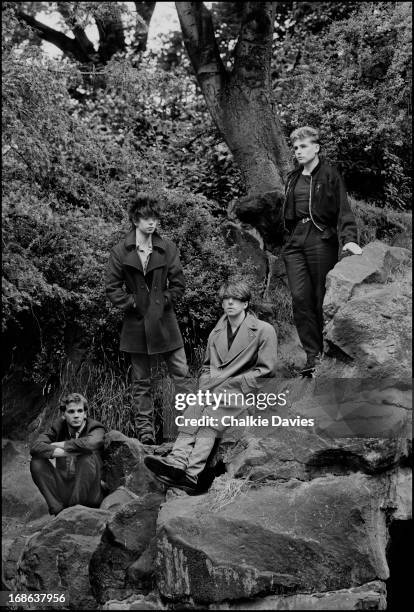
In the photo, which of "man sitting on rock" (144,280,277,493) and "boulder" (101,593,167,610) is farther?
"man sitting on rock" (144,280,277,493)

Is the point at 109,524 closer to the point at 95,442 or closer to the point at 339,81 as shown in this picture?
the point at 95,442

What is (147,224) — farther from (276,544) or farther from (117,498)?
(276,544)

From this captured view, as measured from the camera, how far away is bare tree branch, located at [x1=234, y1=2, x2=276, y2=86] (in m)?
11.1

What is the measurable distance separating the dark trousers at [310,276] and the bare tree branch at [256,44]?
4127 millimetres

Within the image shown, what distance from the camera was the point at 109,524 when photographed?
269 inches

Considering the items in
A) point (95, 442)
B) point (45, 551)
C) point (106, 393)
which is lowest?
point (45, 551)

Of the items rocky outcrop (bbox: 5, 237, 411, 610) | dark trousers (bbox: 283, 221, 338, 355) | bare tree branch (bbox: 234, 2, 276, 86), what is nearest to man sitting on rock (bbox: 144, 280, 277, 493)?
rocky outcrop (bbox: 5, 237, 411, 610)

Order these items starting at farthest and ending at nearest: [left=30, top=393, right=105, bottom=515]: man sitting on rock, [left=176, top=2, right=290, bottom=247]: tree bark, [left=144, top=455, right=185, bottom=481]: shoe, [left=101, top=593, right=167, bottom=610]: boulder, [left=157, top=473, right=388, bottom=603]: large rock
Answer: [left=176, top=2, right=290, bottom=247]: tree bark, [left=30, top=393, right=105, bottom=515]: man sitting on rock, [left=144, top=455, right=185, bottom=481]: shoe, [left=101, top=593, right=167, bottom=610]: boulder, [left=157, top=473, right=388, bottom=603]: large rock

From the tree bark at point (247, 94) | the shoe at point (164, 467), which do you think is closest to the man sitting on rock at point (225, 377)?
the shoe at point (164, 467)

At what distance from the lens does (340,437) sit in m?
6.76

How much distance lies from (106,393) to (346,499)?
314cm

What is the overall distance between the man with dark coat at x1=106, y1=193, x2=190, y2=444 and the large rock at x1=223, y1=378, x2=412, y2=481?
40.8 inches

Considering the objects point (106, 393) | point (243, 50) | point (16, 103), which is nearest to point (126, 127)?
point (243, 50)

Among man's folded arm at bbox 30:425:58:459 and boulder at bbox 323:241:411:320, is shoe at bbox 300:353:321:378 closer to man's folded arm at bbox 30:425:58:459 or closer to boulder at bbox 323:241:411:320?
boulder at bbox 323:241:411:320
